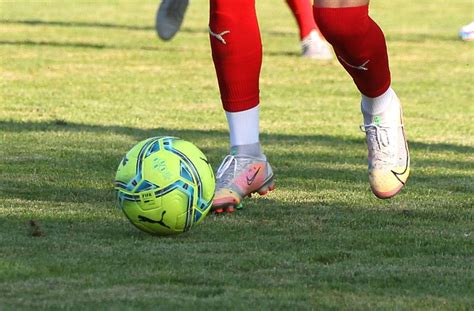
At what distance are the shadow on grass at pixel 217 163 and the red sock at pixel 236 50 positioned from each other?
727 millimetres

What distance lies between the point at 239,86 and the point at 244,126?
0.55 ft

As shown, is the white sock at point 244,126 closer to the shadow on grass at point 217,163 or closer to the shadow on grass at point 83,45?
the shadow on grass at point 217,163

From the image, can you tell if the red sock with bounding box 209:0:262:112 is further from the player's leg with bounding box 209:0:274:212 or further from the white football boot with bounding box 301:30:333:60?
the white football boot with bounding box 301:30:333:60

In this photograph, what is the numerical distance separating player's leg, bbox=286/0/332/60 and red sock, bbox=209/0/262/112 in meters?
8.15

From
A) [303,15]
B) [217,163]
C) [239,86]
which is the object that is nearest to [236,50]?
[239,86]

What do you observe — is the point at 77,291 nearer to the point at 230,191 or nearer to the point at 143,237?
the point at 143,237

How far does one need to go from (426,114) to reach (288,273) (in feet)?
18.8

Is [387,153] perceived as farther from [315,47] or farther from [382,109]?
[315,47]

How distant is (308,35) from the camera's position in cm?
1397

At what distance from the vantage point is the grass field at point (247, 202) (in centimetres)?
389

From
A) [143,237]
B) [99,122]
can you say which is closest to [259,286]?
[143,237]

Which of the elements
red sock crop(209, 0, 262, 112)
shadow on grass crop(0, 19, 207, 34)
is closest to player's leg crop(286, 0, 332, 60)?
shadow on grass crop(0, 19, 207, 34)

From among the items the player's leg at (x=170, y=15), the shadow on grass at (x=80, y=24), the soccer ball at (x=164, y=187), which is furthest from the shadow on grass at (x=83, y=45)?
the soccer ball at (x=164, y=187)

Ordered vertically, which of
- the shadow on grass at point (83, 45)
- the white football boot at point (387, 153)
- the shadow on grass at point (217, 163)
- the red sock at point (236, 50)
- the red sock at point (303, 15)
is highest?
the red sock at point (236, 50)
